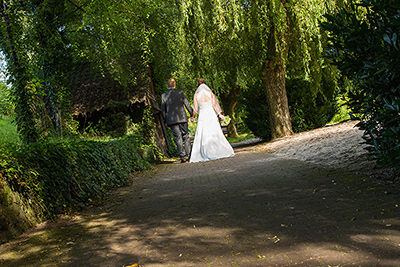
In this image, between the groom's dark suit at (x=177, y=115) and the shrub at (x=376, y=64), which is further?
the groom's dark suit at (x=177, y=115)

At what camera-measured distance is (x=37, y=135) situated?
750 cm

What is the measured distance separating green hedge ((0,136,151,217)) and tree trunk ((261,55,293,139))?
7325 mm

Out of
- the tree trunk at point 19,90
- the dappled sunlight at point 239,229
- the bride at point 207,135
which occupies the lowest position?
the dappled sunlight at point 239,229

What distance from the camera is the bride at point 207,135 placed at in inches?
453

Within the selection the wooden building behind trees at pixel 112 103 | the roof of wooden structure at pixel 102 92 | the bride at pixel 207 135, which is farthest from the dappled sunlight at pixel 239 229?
the roof of wooden structure at pixel 102 92

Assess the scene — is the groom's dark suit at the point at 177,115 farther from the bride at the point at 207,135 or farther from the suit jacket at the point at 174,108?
the bride at the point at 207,135

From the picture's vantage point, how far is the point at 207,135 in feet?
38.1

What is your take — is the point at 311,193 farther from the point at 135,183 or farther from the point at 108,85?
the point at 108,85

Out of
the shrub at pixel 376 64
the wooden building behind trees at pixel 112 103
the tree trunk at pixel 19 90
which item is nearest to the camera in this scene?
the shrub at pixel 376 64

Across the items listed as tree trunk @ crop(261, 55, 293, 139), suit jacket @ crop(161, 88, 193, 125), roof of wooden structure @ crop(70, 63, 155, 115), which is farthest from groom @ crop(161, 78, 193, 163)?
tree trunk @ crop(261, 55, 293, 139)

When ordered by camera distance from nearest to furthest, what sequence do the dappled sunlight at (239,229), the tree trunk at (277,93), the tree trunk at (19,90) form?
the dappled sunlight at (239,229) < the tree trunk at (19,90) < the tree trunk at (277,93)

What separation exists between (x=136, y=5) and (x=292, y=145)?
6951 mm

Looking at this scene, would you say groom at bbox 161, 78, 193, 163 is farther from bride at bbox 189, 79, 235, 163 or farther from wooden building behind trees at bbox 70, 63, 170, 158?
wooden building behind trees at bbox 70, 63, 170, 158

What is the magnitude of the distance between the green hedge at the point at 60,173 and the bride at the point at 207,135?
4.09 metres
